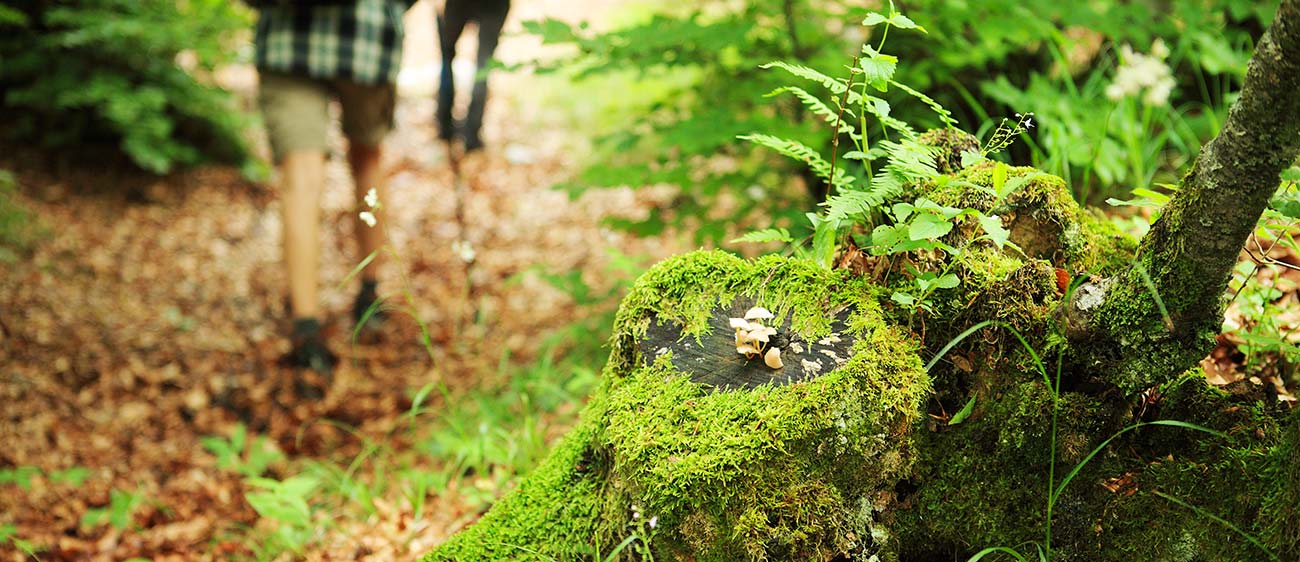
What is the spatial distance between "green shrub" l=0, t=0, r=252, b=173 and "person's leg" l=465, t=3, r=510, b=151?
172 cm

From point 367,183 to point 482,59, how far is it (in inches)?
95.3

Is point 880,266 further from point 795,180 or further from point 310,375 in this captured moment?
point 310,375

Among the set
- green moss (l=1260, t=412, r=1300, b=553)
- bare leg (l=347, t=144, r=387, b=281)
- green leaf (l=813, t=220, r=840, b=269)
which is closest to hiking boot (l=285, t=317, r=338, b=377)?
bare leg (l=347, t=144, r=387, b=281)

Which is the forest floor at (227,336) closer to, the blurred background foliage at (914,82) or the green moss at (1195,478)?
the green moss at (1195,478)

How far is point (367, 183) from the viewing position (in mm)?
4746

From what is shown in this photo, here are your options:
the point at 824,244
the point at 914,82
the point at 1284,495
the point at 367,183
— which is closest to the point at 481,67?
the point at 367,183

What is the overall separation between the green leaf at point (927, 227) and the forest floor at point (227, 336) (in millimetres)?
887

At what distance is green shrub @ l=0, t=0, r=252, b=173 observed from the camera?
5125 mm

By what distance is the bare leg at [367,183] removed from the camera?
183 inches

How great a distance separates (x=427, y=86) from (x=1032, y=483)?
771cm

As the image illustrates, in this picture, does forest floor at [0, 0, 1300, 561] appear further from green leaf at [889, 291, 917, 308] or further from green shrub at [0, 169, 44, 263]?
green leaf at [889, 291, 917, 308]

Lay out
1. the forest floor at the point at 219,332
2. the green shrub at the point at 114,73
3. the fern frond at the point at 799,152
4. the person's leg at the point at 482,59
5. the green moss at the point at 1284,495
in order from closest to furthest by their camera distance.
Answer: the green moss at the point at 1284,495 < the fern frond at the point at 799,152 < the forest floor at the point at 219,332 < the green shrub at the point at 114,73 < the person's leg at the point at 482,59

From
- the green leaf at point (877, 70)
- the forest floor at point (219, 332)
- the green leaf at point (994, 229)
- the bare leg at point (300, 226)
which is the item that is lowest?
the forest floor at point (219, 332)

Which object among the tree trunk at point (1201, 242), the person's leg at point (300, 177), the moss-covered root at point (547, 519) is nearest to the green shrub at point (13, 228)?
the person's leg at point (300, 177)
